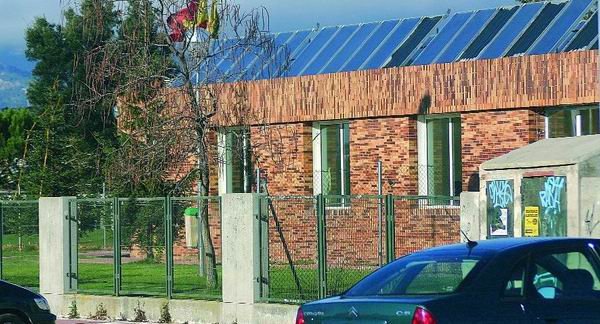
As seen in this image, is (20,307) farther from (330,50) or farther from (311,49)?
(311,49)

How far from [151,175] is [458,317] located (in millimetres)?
15260

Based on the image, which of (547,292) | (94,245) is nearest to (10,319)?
(94,245)

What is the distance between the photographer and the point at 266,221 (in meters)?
20.0

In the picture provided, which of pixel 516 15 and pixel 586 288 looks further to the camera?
pixel 516 15

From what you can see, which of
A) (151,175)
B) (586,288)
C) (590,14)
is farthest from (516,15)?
(586,288)

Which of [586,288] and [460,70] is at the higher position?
[460,70]

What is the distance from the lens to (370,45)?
32562 mm

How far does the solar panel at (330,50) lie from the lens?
32.9 meters

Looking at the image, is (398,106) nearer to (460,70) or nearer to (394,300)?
(460,70)

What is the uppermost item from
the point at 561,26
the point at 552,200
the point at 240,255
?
the point at 561,26

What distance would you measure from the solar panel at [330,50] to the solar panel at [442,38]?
322 centimetres

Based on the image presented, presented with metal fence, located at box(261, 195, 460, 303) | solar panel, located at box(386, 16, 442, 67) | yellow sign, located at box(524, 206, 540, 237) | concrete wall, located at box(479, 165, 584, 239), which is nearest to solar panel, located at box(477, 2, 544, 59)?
solar panel, located at box(386, 16, 442, 67)

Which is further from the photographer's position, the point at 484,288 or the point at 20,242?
the point at 20,242

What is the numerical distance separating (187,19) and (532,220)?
10.0 metres
